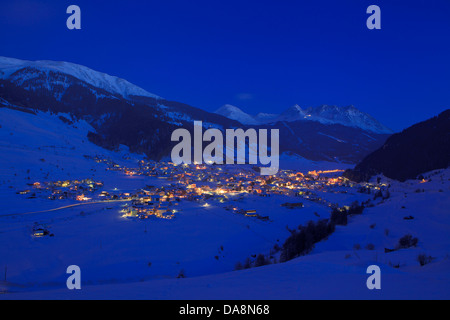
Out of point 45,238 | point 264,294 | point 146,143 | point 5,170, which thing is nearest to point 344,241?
point 264,294

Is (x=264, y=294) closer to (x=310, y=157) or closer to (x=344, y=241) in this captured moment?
(x=344, y=241)

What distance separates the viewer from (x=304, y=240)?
61.3ft

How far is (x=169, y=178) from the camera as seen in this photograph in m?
58.4

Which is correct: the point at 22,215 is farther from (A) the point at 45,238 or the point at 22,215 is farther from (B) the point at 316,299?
(B) the point at 316,299

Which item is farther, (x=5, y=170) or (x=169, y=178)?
(x=169, y=178)

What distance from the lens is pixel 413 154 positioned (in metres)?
55.8

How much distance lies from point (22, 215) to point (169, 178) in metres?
34.7

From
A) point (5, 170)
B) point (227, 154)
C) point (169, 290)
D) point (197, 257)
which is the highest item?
point (227, 154)

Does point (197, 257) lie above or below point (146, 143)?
below

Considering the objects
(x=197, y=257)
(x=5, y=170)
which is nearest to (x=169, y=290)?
(x=197, y=257)

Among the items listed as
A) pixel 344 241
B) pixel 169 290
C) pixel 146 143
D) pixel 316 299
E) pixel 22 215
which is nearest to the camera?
pixel 316 299

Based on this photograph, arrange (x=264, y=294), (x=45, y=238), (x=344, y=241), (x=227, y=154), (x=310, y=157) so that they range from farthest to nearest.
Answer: (x=310, y=157), (x=227, y=154), (x=45, y=238), (x=344, y=241), (x=264, y=294)

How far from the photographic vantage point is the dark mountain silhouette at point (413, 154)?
161ft

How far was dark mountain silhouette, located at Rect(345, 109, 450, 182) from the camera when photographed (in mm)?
49188
